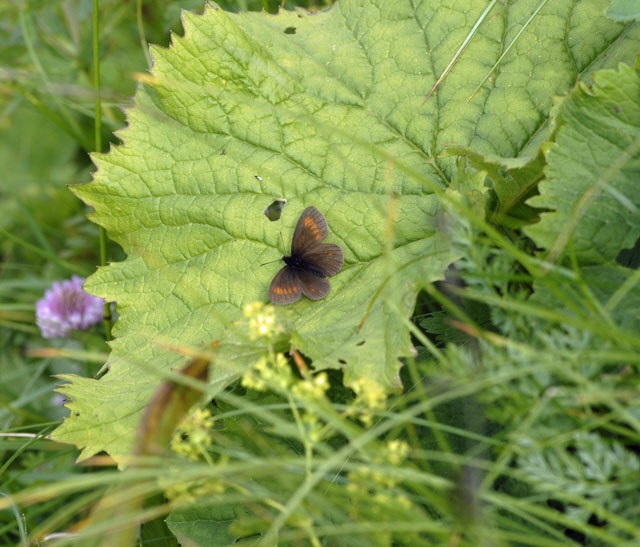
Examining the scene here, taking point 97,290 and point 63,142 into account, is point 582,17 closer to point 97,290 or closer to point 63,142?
point 97,290

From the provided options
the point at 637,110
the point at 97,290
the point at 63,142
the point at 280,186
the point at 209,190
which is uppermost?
the point at 637,110

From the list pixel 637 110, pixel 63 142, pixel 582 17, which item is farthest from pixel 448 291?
pixel 63 142

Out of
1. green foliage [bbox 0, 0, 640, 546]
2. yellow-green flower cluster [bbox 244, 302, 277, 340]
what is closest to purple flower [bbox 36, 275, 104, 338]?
green foliage [bbox 0, 0, 640, 546]

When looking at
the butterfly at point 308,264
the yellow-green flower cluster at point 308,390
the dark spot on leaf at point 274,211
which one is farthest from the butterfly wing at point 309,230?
the yellow-green flower cluster at point 308,390

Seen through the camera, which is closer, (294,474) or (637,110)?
(294,474)

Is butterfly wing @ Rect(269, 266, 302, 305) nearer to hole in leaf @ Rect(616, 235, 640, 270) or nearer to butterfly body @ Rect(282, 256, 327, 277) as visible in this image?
butterfly body @ Rect(282, 256, 327, 277)

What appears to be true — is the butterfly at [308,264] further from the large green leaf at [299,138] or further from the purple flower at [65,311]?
the purple flower at [65,311]

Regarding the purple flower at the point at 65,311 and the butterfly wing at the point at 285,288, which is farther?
the purple flower at the point at 65,311
